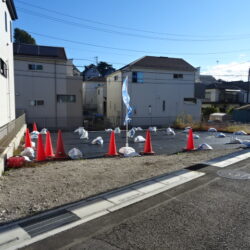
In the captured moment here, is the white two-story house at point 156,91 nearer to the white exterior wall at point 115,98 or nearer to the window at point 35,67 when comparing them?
the white exterior wall at point 115,98

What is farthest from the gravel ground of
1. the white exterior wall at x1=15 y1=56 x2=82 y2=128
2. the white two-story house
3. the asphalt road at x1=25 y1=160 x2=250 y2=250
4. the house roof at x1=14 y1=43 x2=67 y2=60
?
the white two-story house

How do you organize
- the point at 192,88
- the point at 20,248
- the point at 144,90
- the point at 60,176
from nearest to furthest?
the point at 20,248 → the point at 60,176 → the point at 144,90 → the point at 192,88

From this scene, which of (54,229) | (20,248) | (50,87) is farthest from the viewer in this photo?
(50,87)

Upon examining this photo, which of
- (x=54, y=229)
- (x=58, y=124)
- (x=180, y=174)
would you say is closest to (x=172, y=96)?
(x=58, y=124)

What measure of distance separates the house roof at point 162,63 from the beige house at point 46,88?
7.46m

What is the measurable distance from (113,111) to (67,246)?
85.3 feet

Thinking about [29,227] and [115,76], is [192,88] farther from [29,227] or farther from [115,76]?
[29,227]

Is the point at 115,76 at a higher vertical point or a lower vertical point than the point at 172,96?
higher

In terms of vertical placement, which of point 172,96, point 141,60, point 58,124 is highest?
point 141,60

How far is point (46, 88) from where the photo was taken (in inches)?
786

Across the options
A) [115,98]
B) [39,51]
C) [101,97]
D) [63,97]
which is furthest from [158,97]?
[39,51]

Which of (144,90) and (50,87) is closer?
(50,87)

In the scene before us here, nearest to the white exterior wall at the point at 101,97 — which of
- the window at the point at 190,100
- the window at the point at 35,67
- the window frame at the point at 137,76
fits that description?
the window frame at the point at 137,76

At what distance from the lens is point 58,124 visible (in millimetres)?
20328
